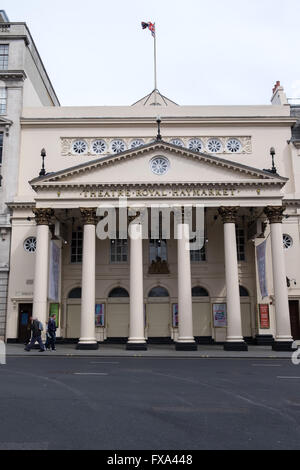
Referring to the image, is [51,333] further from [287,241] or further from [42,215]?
[287,241]

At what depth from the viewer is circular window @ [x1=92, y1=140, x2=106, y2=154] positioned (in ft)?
111

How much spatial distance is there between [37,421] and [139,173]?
2087 centimetres

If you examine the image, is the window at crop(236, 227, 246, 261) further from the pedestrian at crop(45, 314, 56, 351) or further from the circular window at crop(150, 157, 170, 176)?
the pedestrian at crop(45, 314, 56, 351)

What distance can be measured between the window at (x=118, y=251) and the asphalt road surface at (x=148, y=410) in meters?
18.7

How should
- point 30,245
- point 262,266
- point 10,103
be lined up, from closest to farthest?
1. point 262,266
2. point 30,245
3. point 10,103

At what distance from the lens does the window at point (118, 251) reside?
32.3m

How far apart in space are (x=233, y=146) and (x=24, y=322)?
19.8 metres

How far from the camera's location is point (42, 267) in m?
25.7

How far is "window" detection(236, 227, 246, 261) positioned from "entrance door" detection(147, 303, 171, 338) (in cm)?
628

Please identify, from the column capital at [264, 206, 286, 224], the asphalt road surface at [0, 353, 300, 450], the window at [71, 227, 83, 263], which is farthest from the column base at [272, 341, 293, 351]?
the window at [71, 227, 83, 263]

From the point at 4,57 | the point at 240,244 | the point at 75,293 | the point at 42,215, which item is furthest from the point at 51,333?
the point at 4,57

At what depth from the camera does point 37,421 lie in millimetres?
7062
